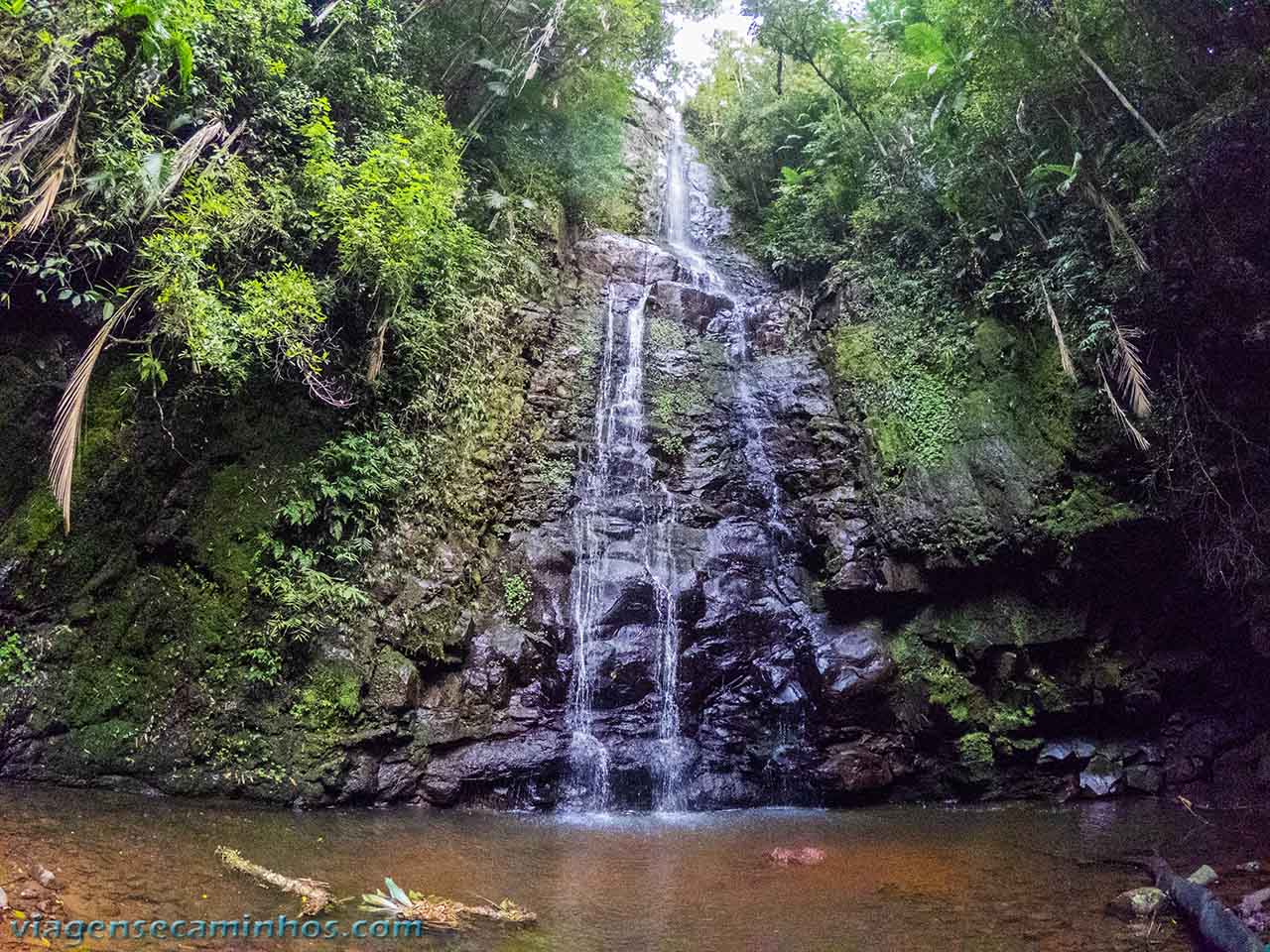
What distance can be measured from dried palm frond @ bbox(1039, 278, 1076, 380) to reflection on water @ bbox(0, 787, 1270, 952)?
5.05 meters

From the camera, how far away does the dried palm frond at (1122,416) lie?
806cm

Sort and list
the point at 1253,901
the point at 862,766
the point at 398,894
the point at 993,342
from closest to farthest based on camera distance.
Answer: the point at 398,894, the point at 1253,901, the point at 862,766, the point at 993,342

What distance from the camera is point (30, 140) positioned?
6.17m

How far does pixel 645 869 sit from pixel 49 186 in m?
7.61

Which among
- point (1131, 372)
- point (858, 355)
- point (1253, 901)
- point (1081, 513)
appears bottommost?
point (1253, 901)

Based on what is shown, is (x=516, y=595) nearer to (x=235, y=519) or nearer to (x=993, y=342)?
(x=235, y=519)

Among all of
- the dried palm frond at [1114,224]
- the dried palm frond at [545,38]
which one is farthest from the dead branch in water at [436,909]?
the dried palm frond at [545,38]

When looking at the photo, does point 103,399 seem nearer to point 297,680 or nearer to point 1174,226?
point 297,680

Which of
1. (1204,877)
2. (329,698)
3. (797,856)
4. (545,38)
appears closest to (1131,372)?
(1204,877)

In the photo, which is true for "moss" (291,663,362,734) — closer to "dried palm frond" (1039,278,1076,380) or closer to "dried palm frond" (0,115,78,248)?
"dried palm frond" (0,115,78,248)

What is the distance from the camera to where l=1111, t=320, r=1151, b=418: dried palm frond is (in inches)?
320

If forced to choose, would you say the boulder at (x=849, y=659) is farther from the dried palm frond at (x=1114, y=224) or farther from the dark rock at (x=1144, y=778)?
the dried palm frond at (x=1114, y=224)

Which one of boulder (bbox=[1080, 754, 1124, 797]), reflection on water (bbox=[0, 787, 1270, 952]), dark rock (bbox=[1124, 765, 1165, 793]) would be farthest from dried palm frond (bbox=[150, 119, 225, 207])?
dark rock (bbox=[1124, 765, 1165, 793])

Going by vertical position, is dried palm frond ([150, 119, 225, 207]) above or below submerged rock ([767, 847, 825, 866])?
above
